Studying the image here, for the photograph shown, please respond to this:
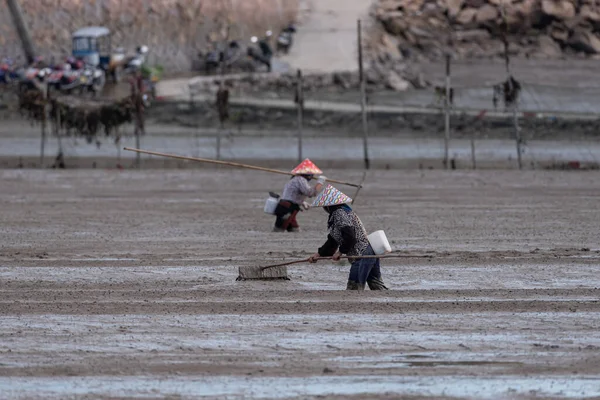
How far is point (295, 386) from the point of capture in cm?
866

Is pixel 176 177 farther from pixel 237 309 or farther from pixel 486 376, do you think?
pixel 486 376

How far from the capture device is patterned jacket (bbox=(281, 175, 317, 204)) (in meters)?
17.1

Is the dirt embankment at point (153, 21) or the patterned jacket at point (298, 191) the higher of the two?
the patterned jacket at point (298, 191)

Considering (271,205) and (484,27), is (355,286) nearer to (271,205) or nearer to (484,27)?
(271,205)

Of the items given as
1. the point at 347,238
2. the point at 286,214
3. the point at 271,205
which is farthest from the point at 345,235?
the point at 271,205

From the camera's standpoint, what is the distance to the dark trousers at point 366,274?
12250 mm

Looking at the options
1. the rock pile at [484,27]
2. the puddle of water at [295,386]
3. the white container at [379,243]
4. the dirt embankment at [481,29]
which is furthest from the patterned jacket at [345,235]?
the rock pile at [484,27]

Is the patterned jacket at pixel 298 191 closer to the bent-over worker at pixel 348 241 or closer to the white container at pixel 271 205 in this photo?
the white container at pixel 271 205

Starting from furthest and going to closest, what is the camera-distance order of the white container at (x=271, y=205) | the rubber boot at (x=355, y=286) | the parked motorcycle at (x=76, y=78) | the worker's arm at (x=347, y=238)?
1. the parked motorcycle at (x=76, y=78)
2. the white container at (x=271, y=205)
3. the rubber boot at (x=355, y=286)
4. the worker's arm at (x=347, y=238)

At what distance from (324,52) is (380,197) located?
23864mm

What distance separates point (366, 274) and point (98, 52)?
33.5 meters

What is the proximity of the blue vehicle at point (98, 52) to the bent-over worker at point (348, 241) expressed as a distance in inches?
1200

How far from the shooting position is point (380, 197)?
21.8 m

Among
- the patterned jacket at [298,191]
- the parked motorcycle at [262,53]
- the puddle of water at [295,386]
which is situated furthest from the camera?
the parked motorcycle at [262,53]
